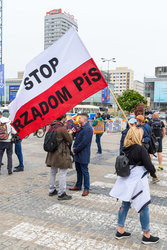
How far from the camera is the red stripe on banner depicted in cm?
471

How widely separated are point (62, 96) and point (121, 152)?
5.32 feet

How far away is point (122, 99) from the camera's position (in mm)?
69562

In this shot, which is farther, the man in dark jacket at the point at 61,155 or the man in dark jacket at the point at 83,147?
the man in dark jacket at the point at 83,147

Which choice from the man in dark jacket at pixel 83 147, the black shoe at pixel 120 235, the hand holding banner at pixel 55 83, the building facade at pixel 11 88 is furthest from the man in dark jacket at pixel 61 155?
the building facade at pixel 11 88

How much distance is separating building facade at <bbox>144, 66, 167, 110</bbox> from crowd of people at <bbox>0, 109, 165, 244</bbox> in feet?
327

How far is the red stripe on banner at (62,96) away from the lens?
471 cm

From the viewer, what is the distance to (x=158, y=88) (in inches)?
4235

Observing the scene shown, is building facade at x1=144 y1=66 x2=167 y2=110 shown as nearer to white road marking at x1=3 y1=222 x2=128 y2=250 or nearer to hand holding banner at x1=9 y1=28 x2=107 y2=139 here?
hand holding banner at x1=9 y1=28 x2=107 y2=139

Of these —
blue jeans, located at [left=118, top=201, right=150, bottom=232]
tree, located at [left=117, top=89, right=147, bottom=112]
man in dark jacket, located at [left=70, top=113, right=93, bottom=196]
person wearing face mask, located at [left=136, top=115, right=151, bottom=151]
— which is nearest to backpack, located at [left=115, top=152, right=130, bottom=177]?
blue jeans, located at [left=118, top=201, right=150, bottom=232]

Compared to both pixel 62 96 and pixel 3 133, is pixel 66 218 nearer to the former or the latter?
pixel 62 96

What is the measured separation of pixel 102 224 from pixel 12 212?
1654 millimetres

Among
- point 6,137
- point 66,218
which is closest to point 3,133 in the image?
point 6,137

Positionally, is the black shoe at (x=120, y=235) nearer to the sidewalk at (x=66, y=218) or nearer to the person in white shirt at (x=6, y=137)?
the sidewalk at (x=66, y=218)

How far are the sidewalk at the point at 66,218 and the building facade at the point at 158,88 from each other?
10034 centimetres
